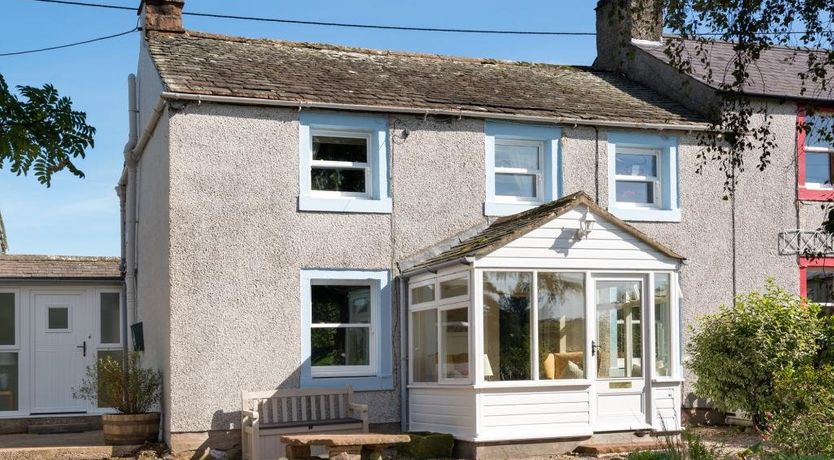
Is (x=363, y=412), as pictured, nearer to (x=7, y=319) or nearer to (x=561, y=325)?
(x=561, y=325)

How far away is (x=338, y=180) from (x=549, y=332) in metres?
3.93

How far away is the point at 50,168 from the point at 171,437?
746 cm

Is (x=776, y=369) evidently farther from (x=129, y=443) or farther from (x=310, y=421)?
(x=129, y=443)

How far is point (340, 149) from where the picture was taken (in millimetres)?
16109

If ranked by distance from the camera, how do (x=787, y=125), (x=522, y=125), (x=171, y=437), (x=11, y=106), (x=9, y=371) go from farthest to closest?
1. (x=9, y=371)
2. (x=787, y=125)
3. (x=522, y=125)
4. (x=171, y=437)
5. (x=11, y=106)

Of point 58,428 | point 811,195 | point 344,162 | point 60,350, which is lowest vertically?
point 58,428

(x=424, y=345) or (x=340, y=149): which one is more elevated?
(x=340, y=149)

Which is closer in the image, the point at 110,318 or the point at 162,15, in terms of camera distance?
the point at 162,15

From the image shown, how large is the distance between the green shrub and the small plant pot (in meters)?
8.25

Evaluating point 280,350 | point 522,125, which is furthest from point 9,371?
point 522,125

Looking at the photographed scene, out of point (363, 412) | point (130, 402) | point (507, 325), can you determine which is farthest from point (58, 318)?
point (507, 325)

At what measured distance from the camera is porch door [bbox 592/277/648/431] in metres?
14.9

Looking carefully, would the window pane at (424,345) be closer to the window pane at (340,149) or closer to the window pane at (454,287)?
the window pane at (454,287)

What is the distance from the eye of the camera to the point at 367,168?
1612 cm
